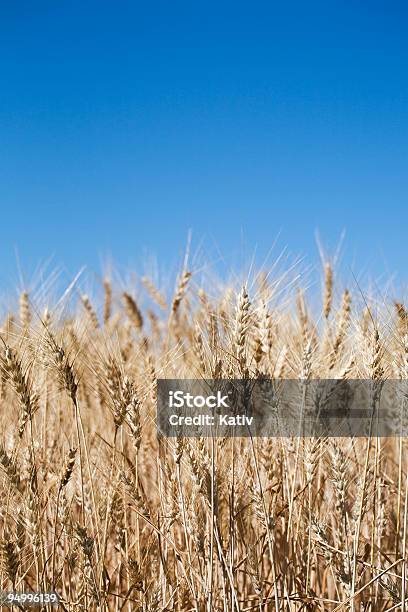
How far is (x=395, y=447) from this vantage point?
318 cm

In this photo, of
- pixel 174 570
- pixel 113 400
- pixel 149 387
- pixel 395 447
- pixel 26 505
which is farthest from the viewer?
pixel 395 447

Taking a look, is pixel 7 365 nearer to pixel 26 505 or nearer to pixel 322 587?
pixel 26 505

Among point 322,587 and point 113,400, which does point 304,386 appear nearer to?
point 113,400

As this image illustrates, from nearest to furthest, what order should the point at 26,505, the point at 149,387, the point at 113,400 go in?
the point at 26,505, the point at 113,400, the point at 149,387

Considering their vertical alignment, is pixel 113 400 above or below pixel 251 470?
above

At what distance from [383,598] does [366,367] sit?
85 centimetres

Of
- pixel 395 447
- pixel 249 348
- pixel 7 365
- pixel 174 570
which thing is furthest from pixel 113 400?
pixel 395 447

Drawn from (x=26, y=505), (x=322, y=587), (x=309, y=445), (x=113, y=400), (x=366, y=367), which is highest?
(x=366, y=367)

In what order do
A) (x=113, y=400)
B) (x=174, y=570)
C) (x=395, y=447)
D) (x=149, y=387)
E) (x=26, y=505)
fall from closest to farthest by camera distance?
(x=26, y=505)
(x=113, y=400)
(x=149, y=387)
(x=174, y=570)
(x=395, y=447)

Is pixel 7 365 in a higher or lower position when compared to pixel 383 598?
higher

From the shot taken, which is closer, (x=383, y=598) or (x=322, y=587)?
(x=383, y=598)

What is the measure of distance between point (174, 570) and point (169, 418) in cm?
66

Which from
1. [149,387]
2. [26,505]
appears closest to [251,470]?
[149,387]

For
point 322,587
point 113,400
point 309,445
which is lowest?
point 322,587
